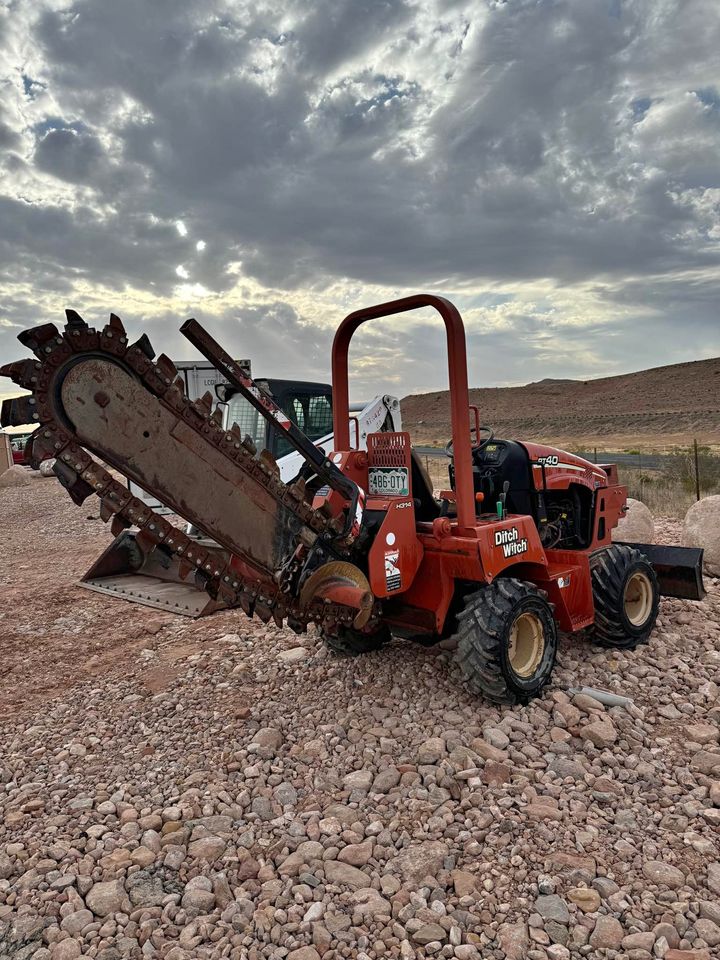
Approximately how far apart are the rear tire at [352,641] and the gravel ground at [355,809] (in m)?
0.10

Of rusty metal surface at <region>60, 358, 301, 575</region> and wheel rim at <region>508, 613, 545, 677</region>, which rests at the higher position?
rusty metal surface at <region>60, 358, 301, 575</region>

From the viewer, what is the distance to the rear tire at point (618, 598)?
5441 millimetres

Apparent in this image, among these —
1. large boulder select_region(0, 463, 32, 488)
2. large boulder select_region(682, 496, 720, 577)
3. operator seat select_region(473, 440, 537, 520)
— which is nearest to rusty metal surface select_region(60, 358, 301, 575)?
operator seat select_region(473, 440, 537, 520)

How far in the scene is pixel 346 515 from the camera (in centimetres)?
430

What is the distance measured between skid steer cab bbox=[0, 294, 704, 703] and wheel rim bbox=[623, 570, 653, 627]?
0.01 metres

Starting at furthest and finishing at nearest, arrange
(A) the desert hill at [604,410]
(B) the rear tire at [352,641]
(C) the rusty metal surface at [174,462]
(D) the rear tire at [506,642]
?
(A) the desert hill at [604,410] < (B) the rear tire at [352,641] < (D) the rear tire at [506,642] < (C) the rusty metal surface at [174,462]

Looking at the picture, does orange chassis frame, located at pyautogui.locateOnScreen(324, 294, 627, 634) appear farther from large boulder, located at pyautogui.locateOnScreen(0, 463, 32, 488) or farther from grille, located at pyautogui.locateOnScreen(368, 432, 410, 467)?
large boulder, located at pyautogui.locateOnScreen(0, 463, 32, 488)

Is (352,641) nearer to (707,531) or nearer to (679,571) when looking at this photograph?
(679,571)

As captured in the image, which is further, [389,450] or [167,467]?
[389,450]

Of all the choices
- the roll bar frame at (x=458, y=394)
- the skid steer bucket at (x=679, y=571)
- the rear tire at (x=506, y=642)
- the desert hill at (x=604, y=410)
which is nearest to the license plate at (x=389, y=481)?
the roll bar frame at (x=458, y=394)

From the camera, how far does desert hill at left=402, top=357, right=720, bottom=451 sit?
52281 millimetres

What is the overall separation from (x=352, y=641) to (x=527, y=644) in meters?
1.31

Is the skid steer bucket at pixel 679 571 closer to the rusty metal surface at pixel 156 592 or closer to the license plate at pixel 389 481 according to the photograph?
the license plate at pixel 389 481

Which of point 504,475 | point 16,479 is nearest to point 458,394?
point 504,475
